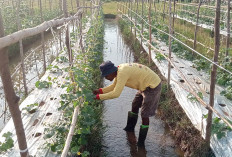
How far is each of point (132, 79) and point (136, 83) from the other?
4.2 inches

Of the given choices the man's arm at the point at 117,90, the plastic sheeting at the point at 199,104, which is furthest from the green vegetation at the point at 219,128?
the man's arm at the point at 117,90

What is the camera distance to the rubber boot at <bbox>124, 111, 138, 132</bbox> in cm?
393

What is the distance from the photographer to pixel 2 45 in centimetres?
129

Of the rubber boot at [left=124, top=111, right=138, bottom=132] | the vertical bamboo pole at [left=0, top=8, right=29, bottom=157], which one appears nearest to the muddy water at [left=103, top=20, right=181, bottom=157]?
the rubber boot at [left=124, top=111, right=138, bottom=132]

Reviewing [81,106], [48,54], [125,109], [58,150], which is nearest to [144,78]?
[81,106]

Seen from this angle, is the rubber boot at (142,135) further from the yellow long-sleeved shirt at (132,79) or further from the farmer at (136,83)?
the yellow long-sleeved shirt at (132,79)

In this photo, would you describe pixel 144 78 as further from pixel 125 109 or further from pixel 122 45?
pixel 122 45

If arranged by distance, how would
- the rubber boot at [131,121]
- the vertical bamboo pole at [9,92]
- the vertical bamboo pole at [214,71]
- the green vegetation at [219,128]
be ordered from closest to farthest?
the vertical bamboo pole at [9,92] → the vertical bamboo pole at [214,71] → the green vegetation at [219,128] → the rubber boot at [131,121]

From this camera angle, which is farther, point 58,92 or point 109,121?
point 109,121

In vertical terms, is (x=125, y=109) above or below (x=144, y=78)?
below

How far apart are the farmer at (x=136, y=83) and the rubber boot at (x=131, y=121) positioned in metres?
0.28

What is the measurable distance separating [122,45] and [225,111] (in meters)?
7.22

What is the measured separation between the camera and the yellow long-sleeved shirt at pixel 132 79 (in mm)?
2980

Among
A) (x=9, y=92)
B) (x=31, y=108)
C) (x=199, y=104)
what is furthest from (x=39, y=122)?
(x=199, y=104)
